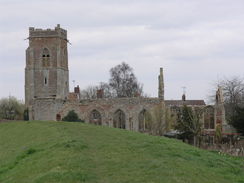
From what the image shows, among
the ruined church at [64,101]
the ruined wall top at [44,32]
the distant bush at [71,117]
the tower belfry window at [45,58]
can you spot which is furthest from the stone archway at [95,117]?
the ruined wall top at [44,32]

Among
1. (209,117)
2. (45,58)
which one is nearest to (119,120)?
(45,58)

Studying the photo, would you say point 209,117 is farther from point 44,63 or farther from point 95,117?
point 44,63

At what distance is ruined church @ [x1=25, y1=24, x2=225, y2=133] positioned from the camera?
46.9 metres

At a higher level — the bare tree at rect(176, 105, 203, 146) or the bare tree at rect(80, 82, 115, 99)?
the bare tree at rect(80, 82, 115, 99)

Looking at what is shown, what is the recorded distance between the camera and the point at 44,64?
5988 cm

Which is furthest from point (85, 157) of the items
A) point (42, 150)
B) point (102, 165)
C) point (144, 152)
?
point (42, 150)

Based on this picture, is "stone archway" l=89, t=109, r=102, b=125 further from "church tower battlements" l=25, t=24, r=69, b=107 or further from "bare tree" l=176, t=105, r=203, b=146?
"bare tree" l=176, t=105, r=203, b=146

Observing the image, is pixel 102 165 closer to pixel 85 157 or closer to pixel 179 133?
pixel 85 157

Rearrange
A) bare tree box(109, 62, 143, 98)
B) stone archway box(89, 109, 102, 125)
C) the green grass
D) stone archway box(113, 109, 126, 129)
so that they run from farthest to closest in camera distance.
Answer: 1. bare tree box(109, 62, 143, 98)
2. stone archway box(113, 109, 126, 129)
3. stone archway box(89, 109, 102, 125)
4. the green grass

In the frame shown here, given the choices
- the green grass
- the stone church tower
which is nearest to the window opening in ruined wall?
the stone church tower

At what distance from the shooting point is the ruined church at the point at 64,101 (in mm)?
46875

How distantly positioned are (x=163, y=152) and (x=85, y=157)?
2.60 meters

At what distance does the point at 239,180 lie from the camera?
11.2 metres

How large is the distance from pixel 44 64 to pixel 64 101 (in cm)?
1004
